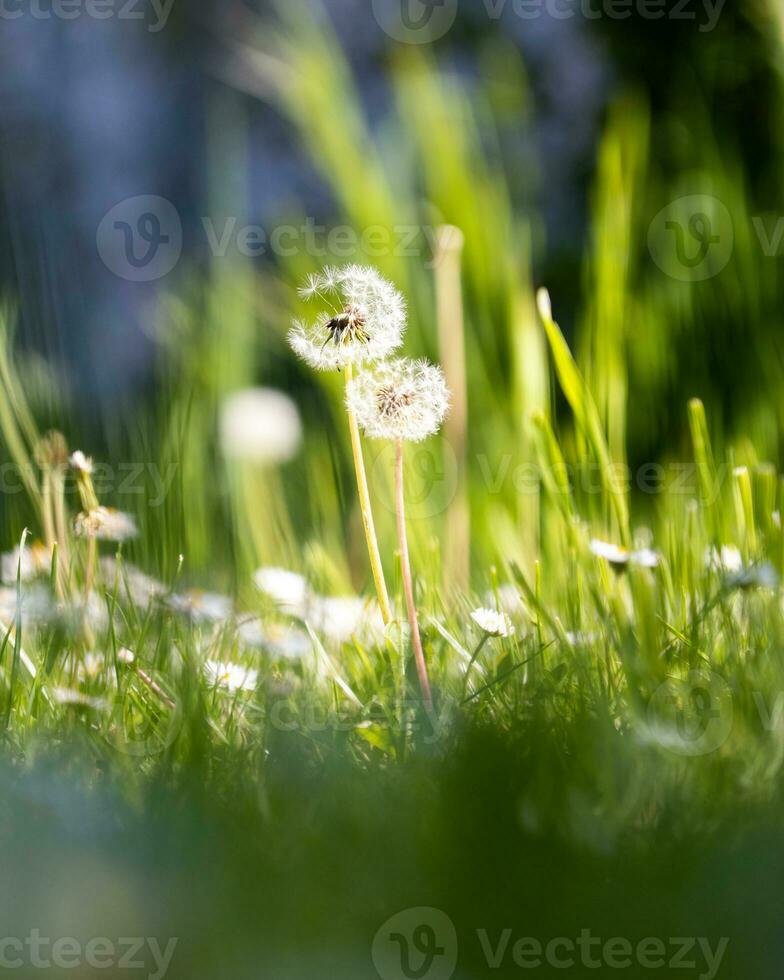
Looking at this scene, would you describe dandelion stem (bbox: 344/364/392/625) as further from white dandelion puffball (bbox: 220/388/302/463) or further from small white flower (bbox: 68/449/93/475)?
white dandelion puffball (bbox: 220/388/302/463)

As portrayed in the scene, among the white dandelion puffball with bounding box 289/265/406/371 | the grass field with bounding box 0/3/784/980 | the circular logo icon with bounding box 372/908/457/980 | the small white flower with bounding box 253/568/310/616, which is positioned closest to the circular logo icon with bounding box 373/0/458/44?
the grass field with bounding box 0/3/784/980

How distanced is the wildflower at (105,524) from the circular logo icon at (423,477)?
44cm

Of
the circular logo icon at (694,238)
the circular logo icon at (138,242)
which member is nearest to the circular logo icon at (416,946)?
the circular logo icon at (694,238)

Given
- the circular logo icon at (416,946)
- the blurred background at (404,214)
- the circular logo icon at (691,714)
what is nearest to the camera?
the circular logo icon at (416,946)

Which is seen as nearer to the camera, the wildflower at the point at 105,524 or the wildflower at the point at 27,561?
the wildflower at the point at 105,524

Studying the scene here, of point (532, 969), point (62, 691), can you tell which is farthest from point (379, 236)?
point (532, 969)

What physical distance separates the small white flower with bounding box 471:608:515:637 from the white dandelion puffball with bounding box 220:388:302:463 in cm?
67

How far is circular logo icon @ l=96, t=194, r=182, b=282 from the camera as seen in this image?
8.04ft

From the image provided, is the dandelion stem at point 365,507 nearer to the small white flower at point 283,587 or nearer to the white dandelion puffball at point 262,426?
the small white flower at point 283,587

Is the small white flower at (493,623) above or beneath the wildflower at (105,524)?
beneath

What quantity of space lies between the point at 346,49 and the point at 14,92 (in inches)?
37.4

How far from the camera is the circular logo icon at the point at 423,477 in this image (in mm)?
1226

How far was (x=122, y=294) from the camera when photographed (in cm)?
285

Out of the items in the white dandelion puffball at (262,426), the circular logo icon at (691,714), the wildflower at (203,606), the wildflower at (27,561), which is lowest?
the circular logo icon at (691,714)
